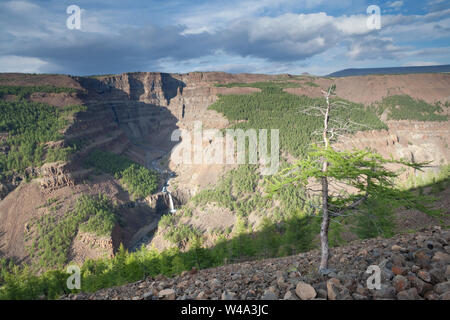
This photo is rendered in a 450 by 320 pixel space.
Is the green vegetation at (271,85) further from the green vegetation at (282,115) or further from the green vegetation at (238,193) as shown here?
the green vegetation at (238,193)

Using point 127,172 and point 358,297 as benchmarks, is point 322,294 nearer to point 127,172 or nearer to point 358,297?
point 358,297

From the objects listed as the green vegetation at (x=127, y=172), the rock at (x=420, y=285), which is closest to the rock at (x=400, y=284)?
the rock at (x=420, y=285)

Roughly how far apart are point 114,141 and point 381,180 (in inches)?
3643

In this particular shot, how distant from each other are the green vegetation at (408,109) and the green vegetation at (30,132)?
114m

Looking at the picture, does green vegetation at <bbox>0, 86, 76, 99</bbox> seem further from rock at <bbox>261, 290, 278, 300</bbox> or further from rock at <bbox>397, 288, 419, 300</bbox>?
rock at <bbox>397, 288, 419, 300</bbox>

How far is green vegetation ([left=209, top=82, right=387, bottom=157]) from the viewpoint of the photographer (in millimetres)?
65812

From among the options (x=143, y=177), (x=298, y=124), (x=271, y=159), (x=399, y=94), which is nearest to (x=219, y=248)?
(x=271, y=159)

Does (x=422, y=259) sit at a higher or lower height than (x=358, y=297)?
higher

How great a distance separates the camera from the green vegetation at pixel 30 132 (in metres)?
53.2

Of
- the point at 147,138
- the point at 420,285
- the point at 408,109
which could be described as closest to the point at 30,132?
the point at 147,138

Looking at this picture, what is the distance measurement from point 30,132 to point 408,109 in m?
130

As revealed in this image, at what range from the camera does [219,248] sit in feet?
97.6

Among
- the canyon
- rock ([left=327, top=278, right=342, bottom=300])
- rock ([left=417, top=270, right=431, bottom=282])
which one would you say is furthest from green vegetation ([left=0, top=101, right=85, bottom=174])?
rock ([left=417, top=270, right=431, bottom=282])

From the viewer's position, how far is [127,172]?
225 ft
